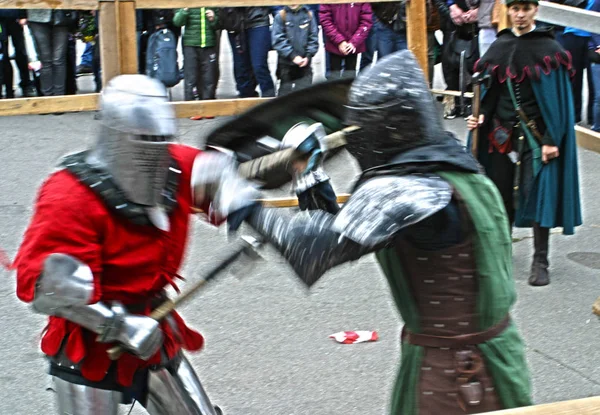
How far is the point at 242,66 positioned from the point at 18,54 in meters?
2.36

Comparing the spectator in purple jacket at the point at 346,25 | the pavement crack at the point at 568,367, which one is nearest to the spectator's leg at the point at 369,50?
the spectator in purple jacket at the point at 346,25

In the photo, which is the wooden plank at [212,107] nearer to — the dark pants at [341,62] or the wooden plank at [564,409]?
the dark pants at [341,62]

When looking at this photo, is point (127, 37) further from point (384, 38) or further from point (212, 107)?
point (384, 38)

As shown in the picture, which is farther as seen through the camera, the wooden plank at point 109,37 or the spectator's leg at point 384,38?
the spectator's leg at point 384,38

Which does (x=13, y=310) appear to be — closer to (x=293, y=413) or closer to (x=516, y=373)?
(x=293, y=413)

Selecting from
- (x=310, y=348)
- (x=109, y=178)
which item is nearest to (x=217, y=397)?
(x=310, y=348)

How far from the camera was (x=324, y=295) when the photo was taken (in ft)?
18.7

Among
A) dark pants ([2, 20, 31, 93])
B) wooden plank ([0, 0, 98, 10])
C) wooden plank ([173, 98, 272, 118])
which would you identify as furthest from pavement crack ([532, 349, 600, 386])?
dark pants ([2, 20, 31, 93])

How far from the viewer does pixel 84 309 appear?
2771mm

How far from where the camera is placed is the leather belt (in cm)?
246

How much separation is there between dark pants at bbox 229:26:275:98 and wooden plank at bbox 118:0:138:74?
13.0 feet

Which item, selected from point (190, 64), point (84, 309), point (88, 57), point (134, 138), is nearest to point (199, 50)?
point (190, 64)

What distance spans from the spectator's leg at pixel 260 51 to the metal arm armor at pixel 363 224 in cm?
752

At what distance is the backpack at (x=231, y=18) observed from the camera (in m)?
9.65
